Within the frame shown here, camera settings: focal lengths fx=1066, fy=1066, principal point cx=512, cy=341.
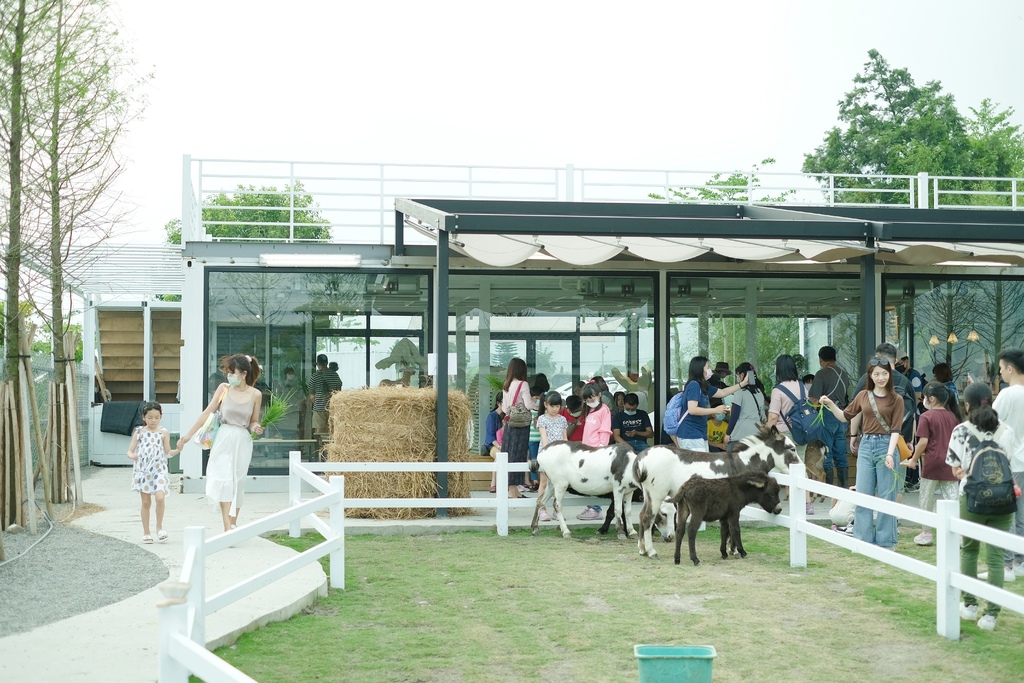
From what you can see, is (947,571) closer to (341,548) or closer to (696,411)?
(341,548)

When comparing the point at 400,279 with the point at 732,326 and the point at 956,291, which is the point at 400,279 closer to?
the point at 732,326

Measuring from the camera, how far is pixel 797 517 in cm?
898

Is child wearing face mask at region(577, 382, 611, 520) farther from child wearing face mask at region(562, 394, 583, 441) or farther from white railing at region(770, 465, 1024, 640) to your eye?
white railing at region(770, 465, 1024, 640)

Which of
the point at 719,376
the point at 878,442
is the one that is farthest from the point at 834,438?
the point at 719,376

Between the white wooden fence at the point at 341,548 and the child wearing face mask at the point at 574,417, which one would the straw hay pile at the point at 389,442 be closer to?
the white wooden fence at the point at 341,548

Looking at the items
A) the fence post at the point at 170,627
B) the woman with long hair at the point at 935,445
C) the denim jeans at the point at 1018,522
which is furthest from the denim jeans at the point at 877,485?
the fence post at the point at 170,627

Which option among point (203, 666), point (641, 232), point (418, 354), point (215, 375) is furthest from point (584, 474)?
point (203, 666)

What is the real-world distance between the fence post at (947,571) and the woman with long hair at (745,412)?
5.96 metres

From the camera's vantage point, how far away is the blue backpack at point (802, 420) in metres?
11.2

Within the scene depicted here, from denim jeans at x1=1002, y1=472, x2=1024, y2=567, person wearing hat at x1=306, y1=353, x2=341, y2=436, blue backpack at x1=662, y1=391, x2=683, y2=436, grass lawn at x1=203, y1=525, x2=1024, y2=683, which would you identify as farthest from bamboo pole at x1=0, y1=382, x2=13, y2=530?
denim jeans at x1=1002, y1=472, x2=1024, y2=567

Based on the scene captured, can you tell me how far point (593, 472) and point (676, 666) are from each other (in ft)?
17.4

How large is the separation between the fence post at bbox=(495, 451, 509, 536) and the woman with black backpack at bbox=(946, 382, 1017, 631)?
4406mm

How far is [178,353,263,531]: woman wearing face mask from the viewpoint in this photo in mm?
9438

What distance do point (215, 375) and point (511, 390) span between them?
4.65 meters
